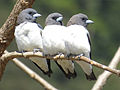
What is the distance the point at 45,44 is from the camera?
7.11 m

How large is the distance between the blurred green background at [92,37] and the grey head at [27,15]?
35.7 feet

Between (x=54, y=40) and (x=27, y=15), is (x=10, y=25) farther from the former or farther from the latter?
(x=54, y=40)

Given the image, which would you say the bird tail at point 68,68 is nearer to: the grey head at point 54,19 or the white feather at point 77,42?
the white feather at point 77,42

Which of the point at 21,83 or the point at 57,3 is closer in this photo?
the point at 21,83

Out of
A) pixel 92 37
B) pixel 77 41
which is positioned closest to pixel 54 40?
pixel 77 41

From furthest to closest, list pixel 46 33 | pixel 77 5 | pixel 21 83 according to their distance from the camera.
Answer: pixel 77 5
pixel 21 83
pixel 46 33

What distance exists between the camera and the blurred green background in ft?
67.8

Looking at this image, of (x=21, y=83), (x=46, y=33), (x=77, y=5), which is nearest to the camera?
(x=46, y=33)

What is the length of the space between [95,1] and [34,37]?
17.9m

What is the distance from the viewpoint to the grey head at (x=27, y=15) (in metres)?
7.44

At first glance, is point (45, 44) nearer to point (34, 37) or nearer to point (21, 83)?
point (34, 37)

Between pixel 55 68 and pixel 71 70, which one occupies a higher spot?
pixel 71 70

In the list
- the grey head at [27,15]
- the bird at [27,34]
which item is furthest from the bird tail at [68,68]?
the grey head at [27,15]

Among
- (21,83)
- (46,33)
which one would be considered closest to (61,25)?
(46,33)
